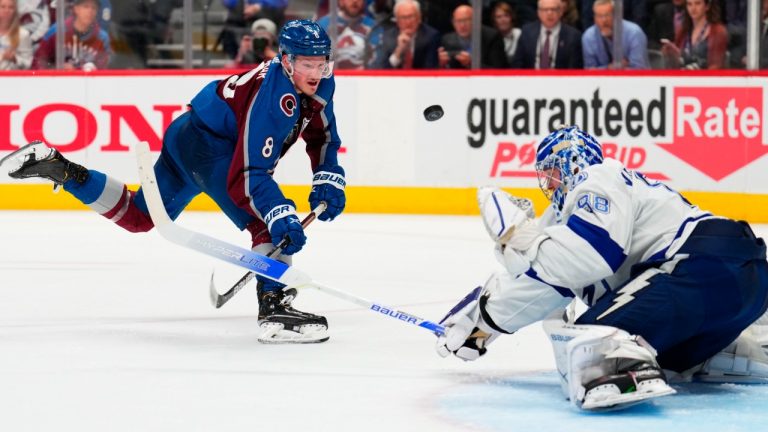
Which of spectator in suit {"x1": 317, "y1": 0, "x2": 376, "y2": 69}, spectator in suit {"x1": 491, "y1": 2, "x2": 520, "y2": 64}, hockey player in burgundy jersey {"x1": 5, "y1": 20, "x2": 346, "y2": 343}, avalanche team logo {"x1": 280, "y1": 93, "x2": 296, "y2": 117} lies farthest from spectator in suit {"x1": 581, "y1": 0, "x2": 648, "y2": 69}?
avalanche team logo {"x1": 280, "y1": 93, "x2": 296, "y2": 117}

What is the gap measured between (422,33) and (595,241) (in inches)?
193

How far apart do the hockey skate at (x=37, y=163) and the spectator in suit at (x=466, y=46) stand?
364 centimetres

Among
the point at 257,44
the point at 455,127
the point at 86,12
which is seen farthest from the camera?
the point at 86,12

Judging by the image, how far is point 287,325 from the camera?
371 cm

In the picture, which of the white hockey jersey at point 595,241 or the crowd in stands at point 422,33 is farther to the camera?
the crowd in stands at point 422,33

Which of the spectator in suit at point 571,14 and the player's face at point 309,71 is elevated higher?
the spectator in suit at point 571,14

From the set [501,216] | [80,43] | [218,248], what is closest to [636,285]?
[501,216]

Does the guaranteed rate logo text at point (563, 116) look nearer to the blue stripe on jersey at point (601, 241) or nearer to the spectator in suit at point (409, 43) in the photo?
the spectator in suit at point (409, 43)

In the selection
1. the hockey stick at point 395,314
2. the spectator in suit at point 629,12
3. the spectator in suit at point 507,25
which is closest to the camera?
the hockey stick at point 395,314

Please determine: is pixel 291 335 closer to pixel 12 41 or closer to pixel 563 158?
pixel 563 158

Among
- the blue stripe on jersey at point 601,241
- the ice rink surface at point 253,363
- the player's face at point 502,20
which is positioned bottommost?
the ice rink surface at point 253,363

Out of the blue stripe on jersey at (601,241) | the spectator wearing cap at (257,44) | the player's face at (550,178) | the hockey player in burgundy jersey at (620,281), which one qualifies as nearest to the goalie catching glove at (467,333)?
the hockey player in burgundy jersey at (620,281)

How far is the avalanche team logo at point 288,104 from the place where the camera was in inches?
147

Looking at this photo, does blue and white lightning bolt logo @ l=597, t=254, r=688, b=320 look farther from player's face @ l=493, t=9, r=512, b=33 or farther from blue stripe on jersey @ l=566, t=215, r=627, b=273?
player's face @ l=493, t=9, r=512, b=33
